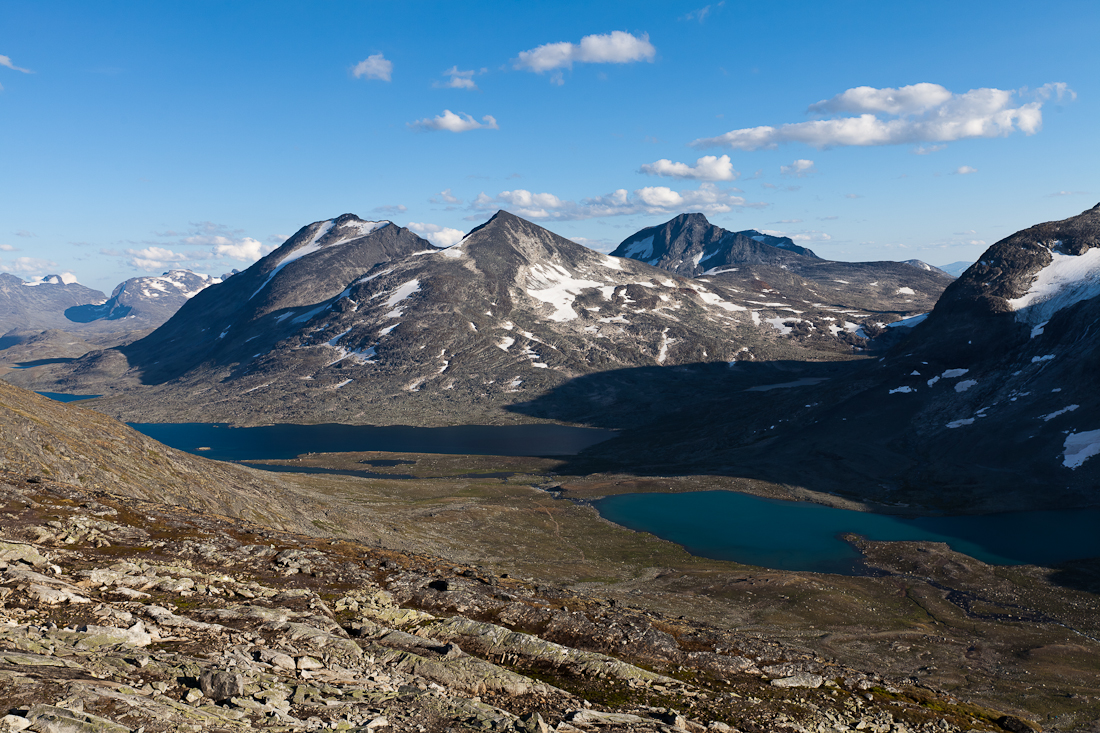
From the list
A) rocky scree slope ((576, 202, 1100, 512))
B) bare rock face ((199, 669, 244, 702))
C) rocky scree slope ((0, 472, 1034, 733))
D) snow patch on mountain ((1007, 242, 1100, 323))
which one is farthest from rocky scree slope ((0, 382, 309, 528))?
snow patch on mountain ((1007, 242, 1100, 323))

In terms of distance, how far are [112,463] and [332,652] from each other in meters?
61.3

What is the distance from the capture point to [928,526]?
12519cm

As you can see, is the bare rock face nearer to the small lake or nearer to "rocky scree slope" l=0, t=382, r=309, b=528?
"rocky scree slope" l=0, t=382, r=309, b=528

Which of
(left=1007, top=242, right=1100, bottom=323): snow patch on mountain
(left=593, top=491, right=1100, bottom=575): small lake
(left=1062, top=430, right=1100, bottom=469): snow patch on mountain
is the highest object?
(left=1007, top=242, right=1100, bottom=323): snow patch on mountain

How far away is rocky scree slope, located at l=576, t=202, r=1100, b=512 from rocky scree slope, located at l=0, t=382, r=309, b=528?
12045 cm

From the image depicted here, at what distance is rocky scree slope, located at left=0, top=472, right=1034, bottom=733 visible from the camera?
73.2 feet

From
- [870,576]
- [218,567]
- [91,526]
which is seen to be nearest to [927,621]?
[870,576]

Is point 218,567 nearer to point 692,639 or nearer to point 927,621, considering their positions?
point 692,639

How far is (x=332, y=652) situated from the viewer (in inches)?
1174

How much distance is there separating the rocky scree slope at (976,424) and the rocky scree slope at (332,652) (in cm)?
11626

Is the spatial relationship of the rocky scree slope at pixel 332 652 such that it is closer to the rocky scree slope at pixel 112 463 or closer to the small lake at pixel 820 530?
the rocky scree slope at pixel 112 463

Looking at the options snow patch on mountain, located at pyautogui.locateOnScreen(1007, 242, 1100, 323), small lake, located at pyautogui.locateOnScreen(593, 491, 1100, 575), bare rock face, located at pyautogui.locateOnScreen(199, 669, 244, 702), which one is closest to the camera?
bare rock face, located at pyautogui.locateOnScreen(199, 669, 244, 702)

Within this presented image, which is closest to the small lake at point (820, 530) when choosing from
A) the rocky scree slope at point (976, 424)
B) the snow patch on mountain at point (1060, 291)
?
the rocky scree slope at point (976, 424)

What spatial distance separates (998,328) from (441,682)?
21575 cm
